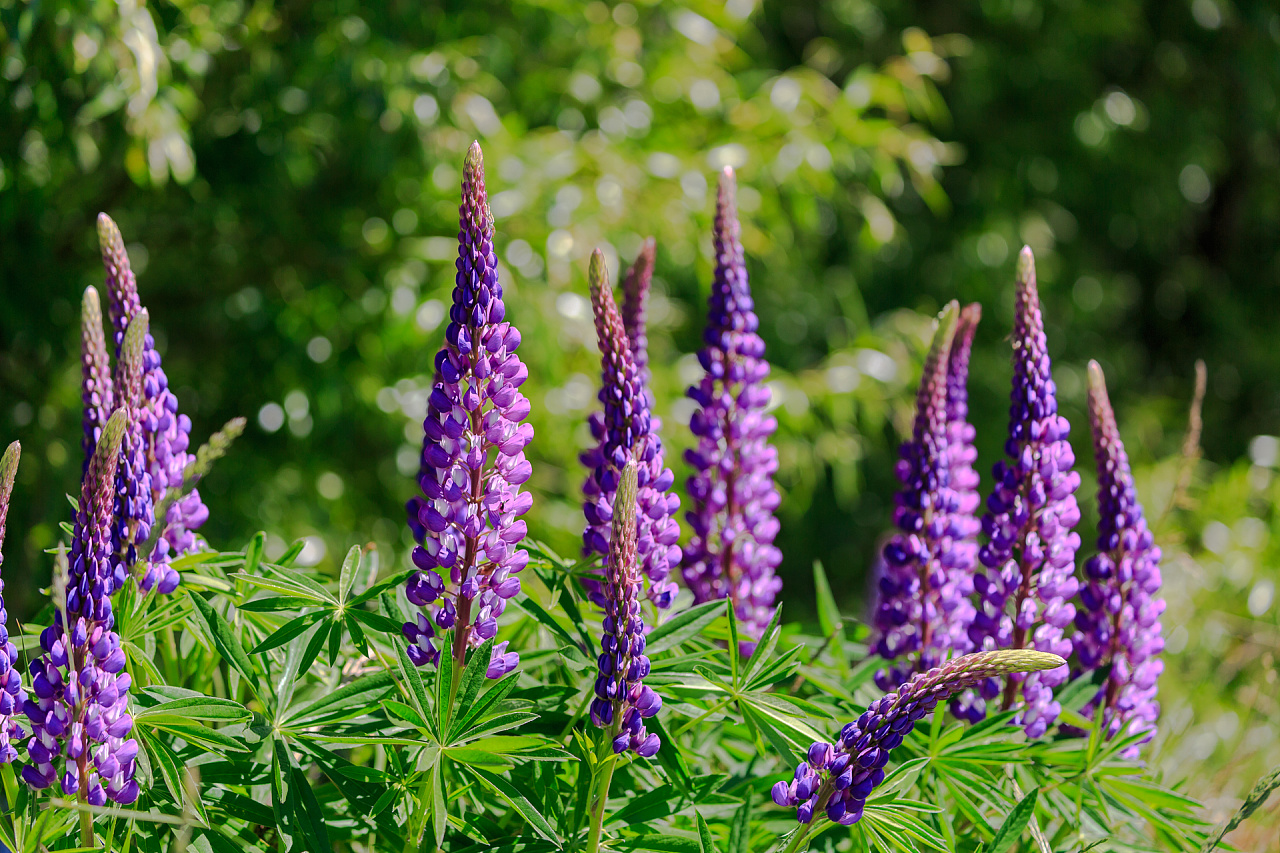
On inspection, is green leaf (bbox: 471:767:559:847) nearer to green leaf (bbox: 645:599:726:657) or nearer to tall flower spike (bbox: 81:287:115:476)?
green leaf (bbox: 645:599:726:657)

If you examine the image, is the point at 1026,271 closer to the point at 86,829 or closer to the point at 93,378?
the point at 93,378

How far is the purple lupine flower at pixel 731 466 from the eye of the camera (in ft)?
6.40

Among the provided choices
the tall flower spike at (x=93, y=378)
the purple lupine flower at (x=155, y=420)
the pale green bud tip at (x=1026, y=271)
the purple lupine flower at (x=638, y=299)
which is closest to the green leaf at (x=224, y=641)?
the purple lupine flower at (x=155, y=420)

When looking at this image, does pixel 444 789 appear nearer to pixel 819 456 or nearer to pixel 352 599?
pixel 352 599

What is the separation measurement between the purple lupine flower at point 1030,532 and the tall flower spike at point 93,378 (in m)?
1.41

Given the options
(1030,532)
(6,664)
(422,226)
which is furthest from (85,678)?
Result: (422,226)

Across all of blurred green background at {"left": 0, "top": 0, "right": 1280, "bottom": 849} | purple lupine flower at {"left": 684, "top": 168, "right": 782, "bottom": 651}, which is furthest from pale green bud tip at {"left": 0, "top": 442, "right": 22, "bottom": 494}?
blurred green background at {"left": 0, "top": 0, "right": 1280, "bottom": 849}

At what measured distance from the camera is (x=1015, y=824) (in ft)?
4.29

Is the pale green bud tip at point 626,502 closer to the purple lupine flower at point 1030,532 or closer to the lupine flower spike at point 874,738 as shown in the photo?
the lupine flower spike at point 874,738

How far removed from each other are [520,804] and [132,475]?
0.70m

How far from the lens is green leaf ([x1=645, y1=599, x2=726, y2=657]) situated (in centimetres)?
153

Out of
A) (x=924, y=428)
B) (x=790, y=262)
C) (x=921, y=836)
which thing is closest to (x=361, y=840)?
(x=921, y=836)

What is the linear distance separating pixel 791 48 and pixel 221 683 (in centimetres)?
827

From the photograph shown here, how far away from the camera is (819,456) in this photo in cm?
566
